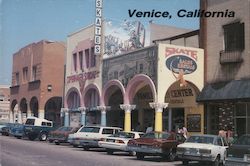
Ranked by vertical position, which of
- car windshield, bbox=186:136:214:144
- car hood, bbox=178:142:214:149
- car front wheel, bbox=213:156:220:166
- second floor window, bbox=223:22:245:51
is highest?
second floor window, bbox=223:22:245:51

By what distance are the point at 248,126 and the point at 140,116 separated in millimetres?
11780

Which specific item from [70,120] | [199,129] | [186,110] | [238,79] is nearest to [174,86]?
[186,110]

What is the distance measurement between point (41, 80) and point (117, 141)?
2815 cm

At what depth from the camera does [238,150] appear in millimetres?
15836

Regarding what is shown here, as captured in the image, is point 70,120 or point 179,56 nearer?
point 179,56

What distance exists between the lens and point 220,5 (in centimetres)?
2738

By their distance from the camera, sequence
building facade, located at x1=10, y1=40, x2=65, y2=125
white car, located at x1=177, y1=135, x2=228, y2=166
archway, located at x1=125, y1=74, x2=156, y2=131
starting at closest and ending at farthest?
white car, located at x1=177, y1=135, x2=228, y2=166 → archway, located at x1=125, y1=74, x2=156, y2=131 → building facade, located at x1=10, y1=40, x2=65, y2=125

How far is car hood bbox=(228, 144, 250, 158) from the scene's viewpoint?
15.6 m

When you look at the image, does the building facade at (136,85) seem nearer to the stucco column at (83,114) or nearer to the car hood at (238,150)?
the stucco column at (83,114)

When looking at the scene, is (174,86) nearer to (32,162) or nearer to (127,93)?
(127,93)

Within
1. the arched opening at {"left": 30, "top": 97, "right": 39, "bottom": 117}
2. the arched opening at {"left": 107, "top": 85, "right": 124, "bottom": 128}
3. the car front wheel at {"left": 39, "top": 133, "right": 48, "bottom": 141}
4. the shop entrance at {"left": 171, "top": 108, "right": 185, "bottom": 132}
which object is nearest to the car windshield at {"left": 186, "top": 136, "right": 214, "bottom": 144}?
the shop entrance at {"left": 171, "top": 108, "right": 185, "bottom": 132}

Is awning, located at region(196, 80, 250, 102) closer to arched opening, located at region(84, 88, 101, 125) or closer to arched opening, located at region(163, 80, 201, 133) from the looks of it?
arched opening, located at region(163, 80, 201, 133)

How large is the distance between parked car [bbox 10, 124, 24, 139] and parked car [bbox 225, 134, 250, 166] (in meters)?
25.2

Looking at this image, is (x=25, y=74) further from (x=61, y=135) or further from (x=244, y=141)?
(x=244, y=141)
